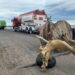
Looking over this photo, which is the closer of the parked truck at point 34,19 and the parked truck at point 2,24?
the parked truck at point 34,19

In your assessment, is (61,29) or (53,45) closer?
(53,45)

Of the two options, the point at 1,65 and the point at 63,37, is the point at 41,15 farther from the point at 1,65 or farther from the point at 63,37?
the point at 1,65

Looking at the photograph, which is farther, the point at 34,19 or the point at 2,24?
the point at 2,24

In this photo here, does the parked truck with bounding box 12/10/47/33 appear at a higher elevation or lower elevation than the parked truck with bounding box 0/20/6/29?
higher

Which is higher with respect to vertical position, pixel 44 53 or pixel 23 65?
pixel 44 53

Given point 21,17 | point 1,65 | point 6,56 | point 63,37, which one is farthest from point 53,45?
point 21,17

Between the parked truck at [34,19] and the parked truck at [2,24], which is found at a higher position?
the parked truck at [34,19]

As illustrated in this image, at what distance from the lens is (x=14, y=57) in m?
11.1

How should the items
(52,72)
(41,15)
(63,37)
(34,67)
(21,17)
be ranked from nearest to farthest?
(52,72)
(34,67)
(63,37)
(41,15)
(21,17)

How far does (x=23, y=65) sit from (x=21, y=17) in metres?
35.0

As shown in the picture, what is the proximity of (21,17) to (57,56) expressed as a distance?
33.3 meters

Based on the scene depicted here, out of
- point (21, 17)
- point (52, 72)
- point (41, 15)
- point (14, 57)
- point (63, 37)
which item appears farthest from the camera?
point (21, 17)

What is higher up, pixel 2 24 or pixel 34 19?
pixel 34 19

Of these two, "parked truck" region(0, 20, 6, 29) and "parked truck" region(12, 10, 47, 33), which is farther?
"parked truck" region(0, 20, 6, 29)
